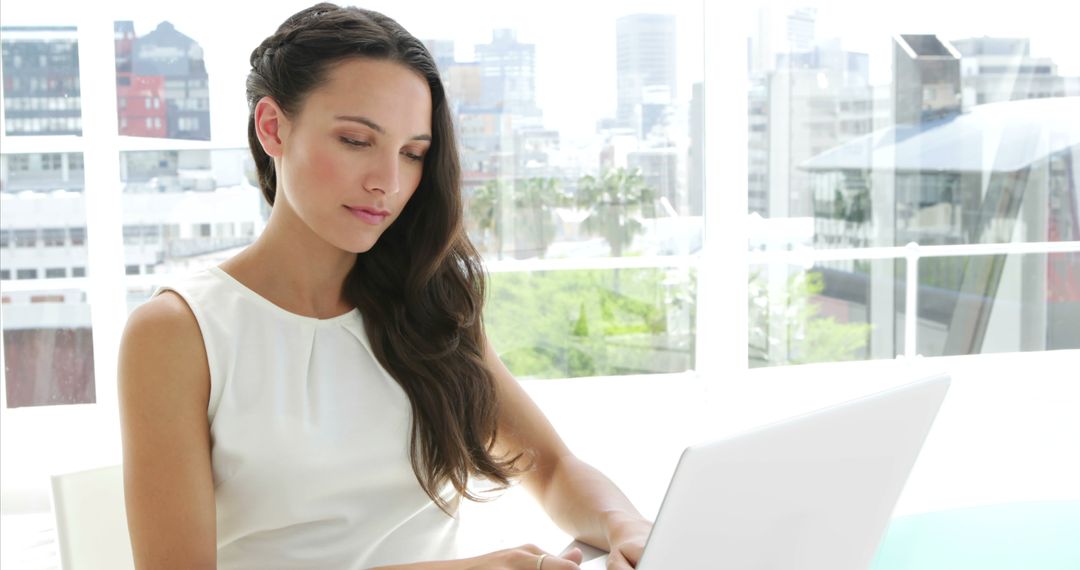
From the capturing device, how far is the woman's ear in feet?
4.68

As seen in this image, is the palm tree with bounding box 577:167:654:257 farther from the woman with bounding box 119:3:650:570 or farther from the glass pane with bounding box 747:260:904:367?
the woman with bounding box 119:3:650:570

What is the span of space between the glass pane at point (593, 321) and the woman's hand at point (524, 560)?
11.7 feet

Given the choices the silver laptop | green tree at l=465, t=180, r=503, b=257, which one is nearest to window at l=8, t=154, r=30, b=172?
green tree at l=465, t=180, r=503, b=257

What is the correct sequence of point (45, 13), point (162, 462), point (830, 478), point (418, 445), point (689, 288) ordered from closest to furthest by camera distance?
point (830, 478) → point (162, 462) → point (418, 445) → point (45, 13) → point (689, 288)

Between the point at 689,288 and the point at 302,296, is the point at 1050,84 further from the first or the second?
the point at 302,296

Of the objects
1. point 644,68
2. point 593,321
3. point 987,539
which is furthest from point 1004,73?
point 987,539

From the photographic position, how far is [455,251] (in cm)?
165

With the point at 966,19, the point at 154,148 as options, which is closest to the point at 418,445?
the point at 154,148

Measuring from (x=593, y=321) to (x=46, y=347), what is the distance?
2.27 m

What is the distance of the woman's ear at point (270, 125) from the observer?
143 centimetres

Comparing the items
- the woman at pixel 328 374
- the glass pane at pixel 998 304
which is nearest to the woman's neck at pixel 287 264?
the woman at pixel 328 374

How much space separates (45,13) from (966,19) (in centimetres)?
398

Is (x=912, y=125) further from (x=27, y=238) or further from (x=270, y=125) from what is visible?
(x=270, y=125)

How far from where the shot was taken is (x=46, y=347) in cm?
445
